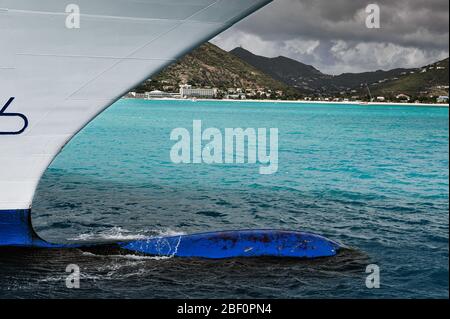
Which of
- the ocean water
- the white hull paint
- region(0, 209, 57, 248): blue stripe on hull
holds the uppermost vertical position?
the white hull paint

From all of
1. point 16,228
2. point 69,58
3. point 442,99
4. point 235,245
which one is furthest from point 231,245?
point 442,99

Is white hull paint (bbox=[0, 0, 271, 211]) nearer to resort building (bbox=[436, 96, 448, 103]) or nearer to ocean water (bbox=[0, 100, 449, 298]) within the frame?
ocean water (bbox=[0, 100, 449, 298])

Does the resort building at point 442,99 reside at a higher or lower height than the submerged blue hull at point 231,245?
higher

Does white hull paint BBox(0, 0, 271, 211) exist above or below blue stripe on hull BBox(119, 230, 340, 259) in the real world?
above

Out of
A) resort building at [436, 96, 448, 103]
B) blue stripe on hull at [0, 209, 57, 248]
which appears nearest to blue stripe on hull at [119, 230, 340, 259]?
blue stripe on hull at [0, 209, 57, 248]

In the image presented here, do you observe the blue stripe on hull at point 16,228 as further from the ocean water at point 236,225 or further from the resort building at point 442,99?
the resort building at point 442,99

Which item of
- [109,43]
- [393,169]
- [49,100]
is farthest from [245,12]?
[393,169]

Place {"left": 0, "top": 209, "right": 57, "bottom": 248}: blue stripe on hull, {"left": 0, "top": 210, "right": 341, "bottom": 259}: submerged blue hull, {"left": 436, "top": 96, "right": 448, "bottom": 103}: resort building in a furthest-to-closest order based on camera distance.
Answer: {"left": 436, "top": 96, "right": 448, "bottom": 103}: resort building → {"left": 0, "top": 210, "right": 341, "bottom": 259}: submerged blue hull → {"left": 0, "top": 209, "right": 57, "bottom": 248}: blue stripe on hull

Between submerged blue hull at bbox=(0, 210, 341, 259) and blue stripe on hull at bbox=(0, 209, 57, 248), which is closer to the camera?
blue stripe on hull at bbox=(0, 209, 57, 248)

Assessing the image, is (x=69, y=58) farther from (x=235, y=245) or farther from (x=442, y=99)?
(x=442, y=99)

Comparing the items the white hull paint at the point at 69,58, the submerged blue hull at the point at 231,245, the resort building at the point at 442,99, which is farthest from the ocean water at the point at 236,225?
the resort building at the point at 442,99

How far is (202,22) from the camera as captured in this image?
8.76 metres

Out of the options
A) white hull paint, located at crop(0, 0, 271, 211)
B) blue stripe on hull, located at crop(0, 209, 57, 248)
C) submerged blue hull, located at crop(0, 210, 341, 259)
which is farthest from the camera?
submerged blue hull, located at crop(0, 210, 341, 259)

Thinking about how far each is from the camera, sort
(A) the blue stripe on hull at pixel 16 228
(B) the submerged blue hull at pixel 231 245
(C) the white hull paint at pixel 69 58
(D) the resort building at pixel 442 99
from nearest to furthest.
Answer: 1. (C) the white hull paint at pixel 69 58
2. (A) the blue stripe on hull at pixel 16 228
3. (B) the submerged blue hull at pixel 231 245
4. (D) the resort building at pixel 442 99
